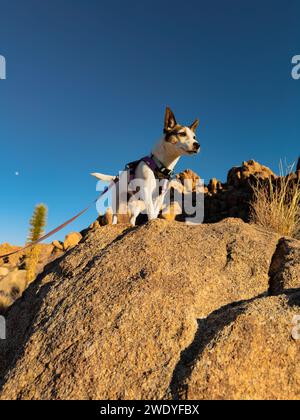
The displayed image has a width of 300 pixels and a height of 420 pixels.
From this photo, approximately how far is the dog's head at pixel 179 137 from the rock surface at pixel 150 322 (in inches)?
89.4

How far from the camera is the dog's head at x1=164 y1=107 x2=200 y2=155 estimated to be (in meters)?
5.52

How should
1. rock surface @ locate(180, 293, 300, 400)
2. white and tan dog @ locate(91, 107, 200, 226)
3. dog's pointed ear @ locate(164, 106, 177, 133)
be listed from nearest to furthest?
1. rock surface @ locate(180, 293, 300, 400)
2. white and tan dog @ locate(91, 107, 200, 226)
3. dog's pointed ear @ locate(164, 106, 177, 133)

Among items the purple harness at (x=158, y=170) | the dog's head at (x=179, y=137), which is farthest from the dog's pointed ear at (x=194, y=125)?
the purple harness at (x=158, y=170)

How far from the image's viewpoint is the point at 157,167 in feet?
18.2

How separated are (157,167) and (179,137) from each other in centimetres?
61

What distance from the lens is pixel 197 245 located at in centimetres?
335

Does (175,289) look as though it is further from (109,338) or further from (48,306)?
(48,306)

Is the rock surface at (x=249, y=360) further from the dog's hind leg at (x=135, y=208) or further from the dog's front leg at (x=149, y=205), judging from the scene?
the dog's hind leg at (x=135, y=208)

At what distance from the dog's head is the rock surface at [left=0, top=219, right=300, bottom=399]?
2.27 meters

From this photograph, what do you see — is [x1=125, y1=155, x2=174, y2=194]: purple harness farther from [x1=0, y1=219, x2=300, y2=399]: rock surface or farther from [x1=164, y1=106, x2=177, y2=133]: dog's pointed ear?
[x1=0, y1=219, x2=300, y2=399]: rock surface

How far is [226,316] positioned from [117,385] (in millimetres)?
861

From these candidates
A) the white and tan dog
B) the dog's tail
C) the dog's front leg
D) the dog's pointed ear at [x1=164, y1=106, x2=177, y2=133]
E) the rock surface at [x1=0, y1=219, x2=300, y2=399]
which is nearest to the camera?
the rock surface at [x1=0, y1=219, x2=300, y2=399]

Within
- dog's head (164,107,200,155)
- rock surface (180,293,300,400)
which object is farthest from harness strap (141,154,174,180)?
rock surface (180,293,300,400)

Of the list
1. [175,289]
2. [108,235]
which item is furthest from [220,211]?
[175,289]
